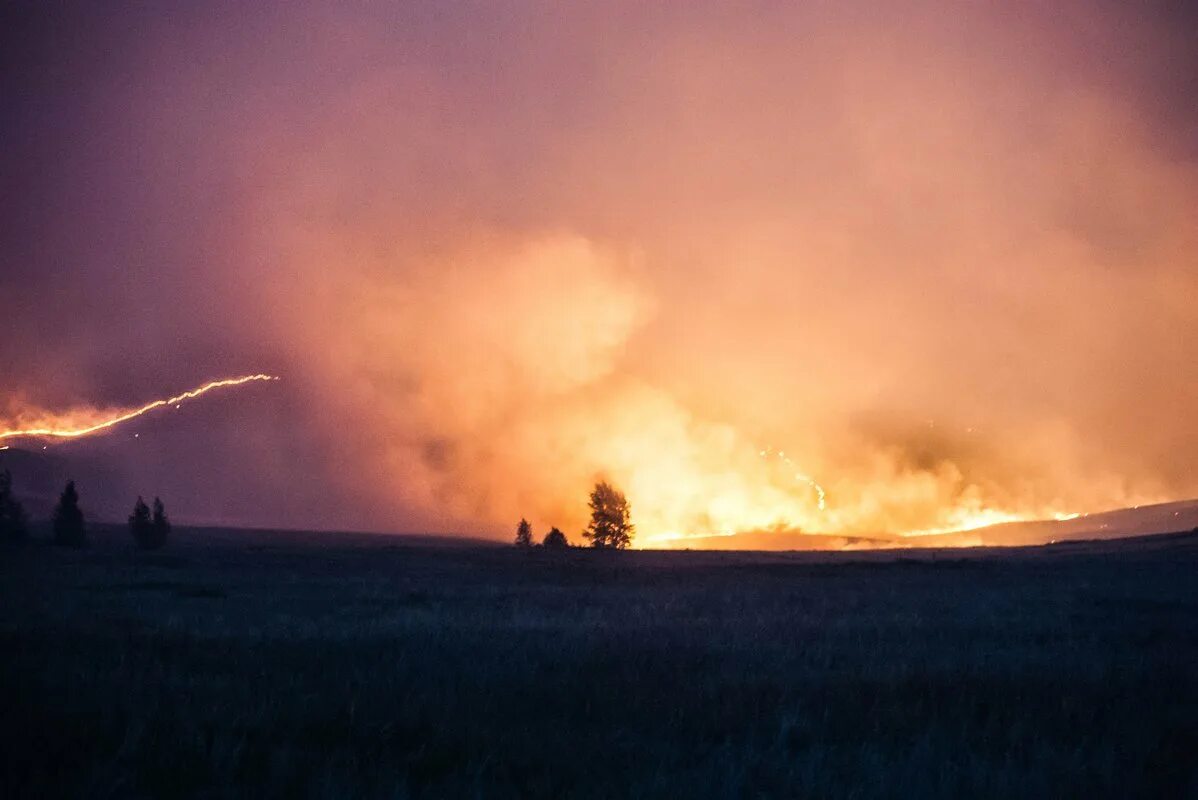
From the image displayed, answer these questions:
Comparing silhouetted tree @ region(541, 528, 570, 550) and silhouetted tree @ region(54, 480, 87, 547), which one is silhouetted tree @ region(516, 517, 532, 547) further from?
silhouetted tree @ region(54, 480, 87, 547)

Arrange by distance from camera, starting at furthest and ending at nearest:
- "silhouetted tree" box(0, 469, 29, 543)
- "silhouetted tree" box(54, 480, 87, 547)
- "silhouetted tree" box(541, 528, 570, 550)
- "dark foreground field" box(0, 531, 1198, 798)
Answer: "silhouetted tree" box(541, 528, 570, 550) < "silhouetted tree" box(54, 480, 87, 547) < "silhouetted tree" box(0, 469, 29, 543) < "dark foreground field" box(0, 531, 1198, 798)

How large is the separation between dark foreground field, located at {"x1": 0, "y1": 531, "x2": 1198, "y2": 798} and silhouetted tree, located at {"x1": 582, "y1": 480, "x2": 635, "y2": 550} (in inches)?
3093

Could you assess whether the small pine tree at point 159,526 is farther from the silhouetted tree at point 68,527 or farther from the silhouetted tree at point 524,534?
the silhouetted tree at point 524,534

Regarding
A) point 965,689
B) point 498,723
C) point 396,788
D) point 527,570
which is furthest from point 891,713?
point 527,570

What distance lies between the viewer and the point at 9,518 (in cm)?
6981

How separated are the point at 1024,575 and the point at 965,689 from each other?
32892mm

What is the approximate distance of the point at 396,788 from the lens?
6.16 meters

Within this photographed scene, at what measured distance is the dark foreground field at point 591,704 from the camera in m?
6.62

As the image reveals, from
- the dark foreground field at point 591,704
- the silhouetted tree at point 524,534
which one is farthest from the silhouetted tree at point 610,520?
the dark foreground field at point 591,704

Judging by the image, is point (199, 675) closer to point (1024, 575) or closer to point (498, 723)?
point (498, 723)

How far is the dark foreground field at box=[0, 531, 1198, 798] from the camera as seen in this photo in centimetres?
662

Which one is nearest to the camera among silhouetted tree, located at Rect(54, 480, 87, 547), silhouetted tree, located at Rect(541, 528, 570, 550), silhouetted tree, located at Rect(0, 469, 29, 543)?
silhouetted tree, located at Rect(0, 469, 29, 543)

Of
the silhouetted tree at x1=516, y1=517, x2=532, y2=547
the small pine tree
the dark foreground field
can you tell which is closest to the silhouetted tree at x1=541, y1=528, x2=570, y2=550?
the silhouetted tree at x1=516, y1=517, x2=532, y2=547

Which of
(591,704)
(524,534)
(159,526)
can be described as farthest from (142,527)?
(591,704)
